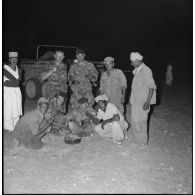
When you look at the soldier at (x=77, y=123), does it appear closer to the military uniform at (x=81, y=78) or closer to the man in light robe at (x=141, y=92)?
the military uniform at (x=81, y=78)

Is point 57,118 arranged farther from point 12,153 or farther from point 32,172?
point 32,172

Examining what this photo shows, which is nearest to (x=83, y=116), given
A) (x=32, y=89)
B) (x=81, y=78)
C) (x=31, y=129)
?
(x=81, y=78)

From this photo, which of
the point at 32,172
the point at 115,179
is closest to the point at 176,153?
the point at 115,179

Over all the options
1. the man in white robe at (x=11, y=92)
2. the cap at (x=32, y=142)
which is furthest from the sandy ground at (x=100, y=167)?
the man in white robe at (x=11, y=92)

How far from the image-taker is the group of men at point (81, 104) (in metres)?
5.05

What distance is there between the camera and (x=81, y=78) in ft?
19.8

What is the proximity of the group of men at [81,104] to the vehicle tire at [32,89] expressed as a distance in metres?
3.89

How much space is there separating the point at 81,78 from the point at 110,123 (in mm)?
1249

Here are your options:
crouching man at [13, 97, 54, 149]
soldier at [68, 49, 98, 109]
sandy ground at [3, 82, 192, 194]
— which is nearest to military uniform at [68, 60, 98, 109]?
soldier at [68, 49, 98, 109]

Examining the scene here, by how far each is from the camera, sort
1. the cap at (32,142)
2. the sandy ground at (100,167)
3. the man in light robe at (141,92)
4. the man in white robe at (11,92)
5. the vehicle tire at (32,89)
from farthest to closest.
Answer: the vehicle tire at (32,89)
the man in white robe at (11,92)
the man in light robe at (141,92)
the cap at (32,142)
the sandy ground at (100,167)

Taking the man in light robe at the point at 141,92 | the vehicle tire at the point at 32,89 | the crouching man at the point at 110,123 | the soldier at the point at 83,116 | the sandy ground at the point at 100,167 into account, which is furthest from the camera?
the vehicle tire at the point at 32,89

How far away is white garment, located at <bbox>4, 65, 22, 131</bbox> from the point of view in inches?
221

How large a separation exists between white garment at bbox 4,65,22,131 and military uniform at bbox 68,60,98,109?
1.22 metres

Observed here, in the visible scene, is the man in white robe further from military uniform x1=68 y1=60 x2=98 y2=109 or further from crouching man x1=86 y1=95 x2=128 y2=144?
crouching man x1=86 y1=95 x2=128 y2=144
